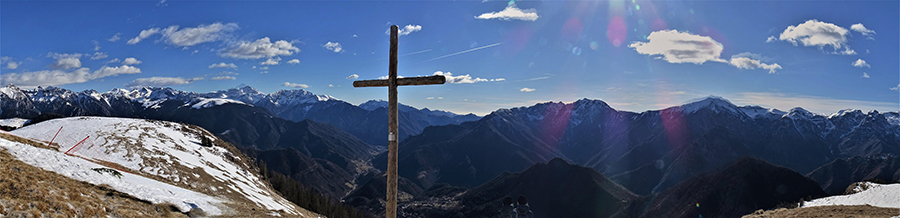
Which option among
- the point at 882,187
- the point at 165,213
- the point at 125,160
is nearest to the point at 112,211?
the point at 165,213

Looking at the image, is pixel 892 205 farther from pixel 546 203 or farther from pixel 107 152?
pixel 546 203

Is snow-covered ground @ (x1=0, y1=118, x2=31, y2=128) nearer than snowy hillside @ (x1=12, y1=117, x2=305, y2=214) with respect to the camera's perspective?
No

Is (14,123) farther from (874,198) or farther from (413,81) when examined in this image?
(874,198)

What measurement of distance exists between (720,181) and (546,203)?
58475 millimetres

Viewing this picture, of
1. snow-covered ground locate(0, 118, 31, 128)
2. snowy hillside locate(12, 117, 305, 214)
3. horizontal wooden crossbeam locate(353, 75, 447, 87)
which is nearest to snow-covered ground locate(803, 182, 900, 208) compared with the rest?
horizontal wooden crossbeam locate(353, 75, 447, 87)

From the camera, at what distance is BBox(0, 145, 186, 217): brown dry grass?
14094 millimetres

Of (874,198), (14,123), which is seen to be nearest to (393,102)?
(874,198)

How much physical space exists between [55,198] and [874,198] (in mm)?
66040

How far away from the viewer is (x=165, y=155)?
41344mm

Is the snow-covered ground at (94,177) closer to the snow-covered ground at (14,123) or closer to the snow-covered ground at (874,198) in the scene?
the snow-covered ground at (14,123)

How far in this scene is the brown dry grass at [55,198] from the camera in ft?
46.2

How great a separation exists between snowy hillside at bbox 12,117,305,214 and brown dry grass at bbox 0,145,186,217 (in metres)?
6.19

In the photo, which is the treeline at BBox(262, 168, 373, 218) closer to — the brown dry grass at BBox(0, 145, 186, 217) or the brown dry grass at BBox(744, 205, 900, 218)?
the brown dry grass at BBox(0, 145, 186, 217)

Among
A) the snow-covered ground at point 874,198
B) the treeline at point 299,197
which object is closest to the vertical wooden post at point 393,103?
the snow-covered ground at point 874,198
